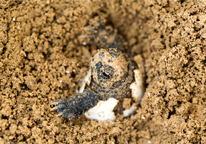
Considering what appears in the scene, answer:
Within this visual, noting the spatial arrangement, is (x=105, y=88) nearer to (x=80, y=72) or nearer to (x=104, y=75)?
(x=104, y=75)

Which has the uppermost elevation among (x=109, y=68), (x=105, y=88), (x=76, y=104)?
(x=109, y=68)

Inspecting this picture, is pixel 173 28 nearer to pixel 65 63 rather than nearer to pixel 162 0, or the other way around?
pixel 162 0

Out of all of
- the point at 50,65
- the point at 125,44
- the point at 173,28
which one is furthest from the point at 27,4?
the point at 173,28

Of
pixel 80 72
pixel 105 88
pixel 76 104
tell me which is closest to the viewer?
pixel 76 104

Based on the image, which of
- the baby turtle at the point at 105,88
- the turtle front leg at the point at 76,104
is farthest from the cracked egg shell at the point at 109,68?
the turtle front leg at the point at 76,104

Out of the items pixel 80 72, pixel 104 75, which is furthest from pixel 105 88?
pixel 80 72

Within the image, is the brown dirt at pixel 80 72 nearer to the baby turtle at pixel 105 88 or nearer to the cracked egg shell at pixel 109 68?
the baby turtle at pixel 105 88
